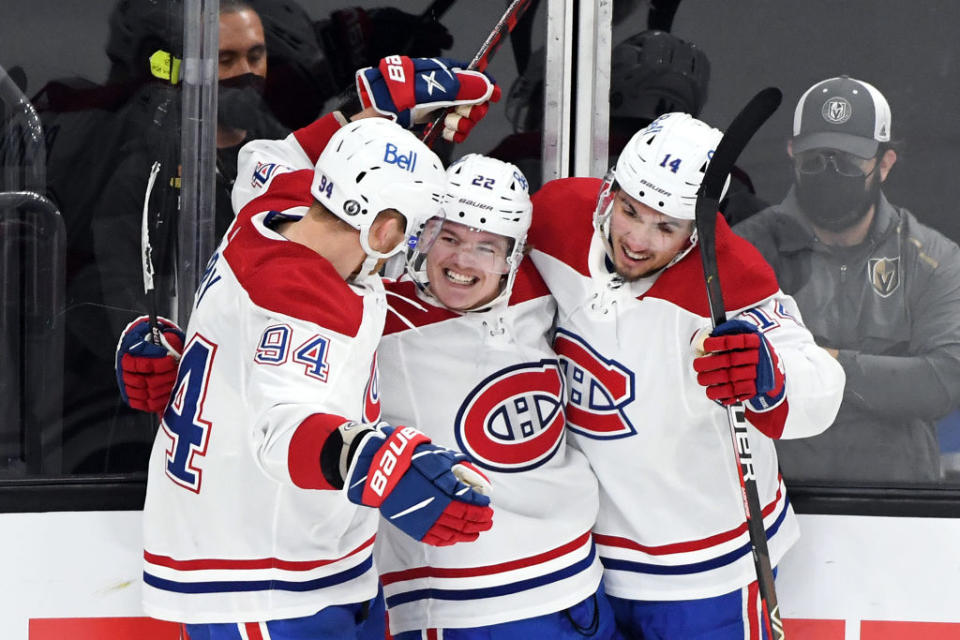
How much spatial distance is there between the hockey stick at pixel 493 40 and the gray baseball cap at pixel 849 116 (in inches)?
25.3

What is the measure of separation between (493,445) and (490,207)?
44 centimetres

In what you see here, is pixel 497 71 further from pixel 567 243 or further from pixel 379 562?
pixel 379 562

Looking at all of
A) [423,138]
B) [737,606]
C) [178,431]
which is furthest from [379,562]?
[423,138]

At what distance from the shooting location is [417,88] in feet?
7.09

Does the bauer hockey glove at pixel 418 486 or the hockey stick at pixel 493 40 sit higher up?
the hockey stick at pixel 493 40

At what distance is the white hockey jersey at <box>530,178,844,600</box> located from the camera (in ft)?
6.95

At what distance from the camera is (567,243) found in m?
2.20

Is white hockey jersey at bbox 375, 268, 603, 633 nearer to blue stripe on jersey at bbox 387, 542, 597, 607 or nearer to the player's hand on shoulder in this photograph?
blue stripe on jersey at bbox 387, 542, 597, 607

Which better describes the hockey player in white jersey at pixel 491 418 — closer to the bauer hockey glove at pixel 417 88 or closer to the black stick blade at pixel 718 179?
the bauer hockey glove at pixel 417 88

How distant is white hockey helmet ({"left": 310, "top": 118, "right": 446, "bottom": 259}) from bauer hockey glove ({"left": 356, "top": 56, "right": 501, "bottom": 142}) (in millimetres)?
312

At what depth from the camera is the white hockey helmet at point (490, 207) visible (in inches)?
81.8

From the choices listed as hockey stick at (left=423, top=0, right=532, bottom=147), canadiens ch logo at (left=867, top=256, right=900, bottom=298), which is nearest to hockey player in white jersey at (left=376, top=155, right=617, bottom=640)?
hockey stick at (left=423, top=0, right=532, bottom=147)

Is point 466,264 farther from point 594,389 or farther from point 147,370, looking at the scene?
point 147,370

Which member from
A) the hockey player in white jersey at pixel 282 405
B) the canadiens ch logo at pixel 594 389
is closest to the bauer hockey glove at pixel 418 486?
the hockey player in white jersey at pixel 282 405
